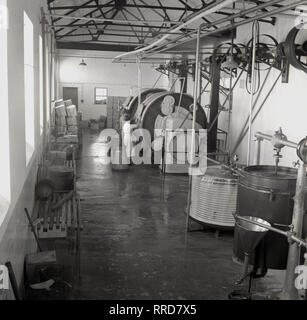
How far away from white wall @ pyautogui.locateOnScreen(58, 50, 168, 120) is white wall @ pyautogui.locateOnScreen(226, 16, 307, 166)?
1084 centimetres

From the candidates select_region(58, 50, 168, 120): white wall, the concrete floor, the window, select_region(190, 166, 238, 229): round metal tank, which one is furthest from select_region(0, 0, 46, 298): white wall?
the window

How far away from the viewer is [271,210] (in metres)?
4.02

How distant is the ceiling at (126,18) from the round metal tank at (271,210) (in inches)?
126

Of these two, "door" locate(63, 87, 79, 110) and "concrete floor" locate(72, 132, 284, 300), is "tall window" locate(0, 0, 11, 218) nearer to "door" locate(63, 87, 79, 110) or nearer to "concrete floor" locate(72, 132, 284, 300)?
"concrete floor" locate(72, 132, 284, 300)

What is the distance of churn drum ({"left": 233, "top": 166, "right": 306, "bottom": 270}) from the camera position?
13.1ft

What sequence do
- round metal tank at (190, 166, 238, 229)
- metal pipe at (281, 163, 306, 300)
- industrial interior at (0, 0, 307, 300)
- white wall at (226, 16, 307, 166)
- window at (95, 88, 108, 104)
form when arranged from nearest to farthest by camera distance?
metal pipe at (281, 163, 306, 300) → industrial interior at (0, 0, 307, 300) → round metal tank at (190, 166, 238, 229) → white wall at (226, 16, 307, 166) → window at (95, 88, 108, 104)

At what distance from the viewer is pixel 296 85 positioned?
8.30 meters

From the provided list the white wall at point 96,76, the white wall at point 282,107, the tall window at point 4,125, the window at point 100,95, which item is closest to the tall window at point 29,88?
the tall window at point 4,125

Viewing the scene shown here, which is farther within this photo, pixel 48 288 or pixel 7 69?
pixel 48 288

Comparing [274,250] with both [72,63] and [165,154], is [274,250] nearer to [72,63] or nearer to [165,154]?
[165,154]

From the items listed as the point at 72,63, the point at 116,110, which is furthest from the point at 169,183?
the point at 72,63

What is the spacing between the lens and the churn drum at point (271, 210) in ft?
13.1

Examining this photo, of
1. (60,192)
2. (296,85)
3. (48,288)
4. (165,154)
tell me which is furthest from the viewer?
(165,154)

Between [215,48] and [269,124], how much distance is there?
215 cm
